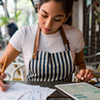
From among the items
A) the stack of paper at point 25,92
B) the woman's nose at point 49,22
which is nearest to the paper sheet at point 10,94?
the stack of paper at point 25,92

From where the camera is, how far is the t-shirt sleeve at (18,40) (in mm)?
1174

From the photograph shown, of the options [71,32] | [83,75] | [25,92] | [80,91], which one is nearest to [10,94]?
[25,92]

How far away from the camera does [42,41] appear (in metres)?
1.23

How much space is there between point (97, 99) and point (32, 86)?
40 centimetres

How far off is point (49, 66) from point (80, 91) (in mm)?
368

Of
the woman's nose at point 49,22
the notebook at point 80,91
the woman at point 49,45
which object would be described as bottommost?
the notebook at point 80,91

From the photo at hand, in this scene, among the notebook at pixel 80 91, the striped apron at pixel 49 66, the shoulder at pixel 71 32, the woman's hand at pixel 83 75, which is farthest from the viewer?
the shoulder at pixel 71 32

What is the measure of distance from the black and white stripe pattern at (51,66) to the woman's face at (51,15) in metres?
0.22

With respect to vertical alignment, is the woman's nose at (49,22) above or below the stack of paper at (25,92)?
above

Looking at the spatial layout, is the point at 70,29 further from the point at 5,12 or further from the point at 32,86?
the point at 5,12

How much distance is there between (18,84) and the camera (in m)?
0.98

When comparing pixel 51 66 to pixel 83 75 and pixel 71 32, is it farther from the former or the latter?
pixel 71 32

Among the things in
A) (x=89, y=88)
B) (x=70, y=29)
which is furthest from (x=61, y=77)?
(x=70, y=29)

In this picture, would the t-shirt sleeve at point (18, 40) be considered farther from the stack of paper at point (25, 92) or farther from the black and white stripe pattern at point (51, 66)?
the stack of paper at point (25, 92)
